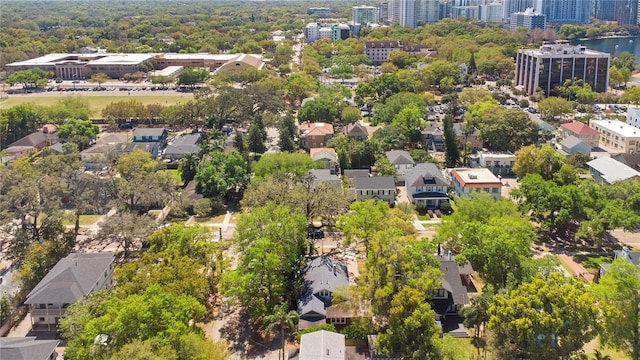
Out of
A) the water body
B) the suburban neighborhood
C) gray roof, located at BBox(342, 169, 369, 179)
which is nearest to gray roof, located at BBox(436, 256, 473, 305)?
the suburban neighborhood

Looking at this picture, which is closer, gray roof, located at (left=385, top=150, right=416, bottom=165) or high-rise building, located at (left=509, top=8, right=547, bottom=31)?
gray roof, located at (left=385, top=150, right=416, bottom=165)

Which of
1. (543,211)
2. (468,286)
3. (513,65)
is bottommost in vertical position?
(468,286)

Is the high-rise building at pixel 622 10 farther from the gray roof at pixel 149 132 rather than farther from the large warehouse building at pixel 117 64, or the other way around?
the gray roof at pixel 149 132

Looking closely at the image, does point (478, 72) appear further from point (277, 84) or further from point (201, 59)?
point (201, 59)

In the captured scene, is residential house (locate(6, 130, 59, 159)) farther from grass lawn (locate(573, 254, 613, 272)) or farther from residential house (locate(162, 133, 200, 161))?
grass lawn (locate(573, 254, 613, 272))

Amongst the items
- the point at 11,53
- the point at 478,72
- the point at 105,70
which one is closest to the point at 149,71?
the point at 105,70

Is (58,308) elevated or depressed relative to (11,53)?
depressed

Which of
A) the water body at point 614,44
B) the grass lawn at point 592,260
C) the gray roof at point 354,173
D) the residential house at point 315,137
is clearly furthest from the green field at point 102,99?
the water body at point 614,44
